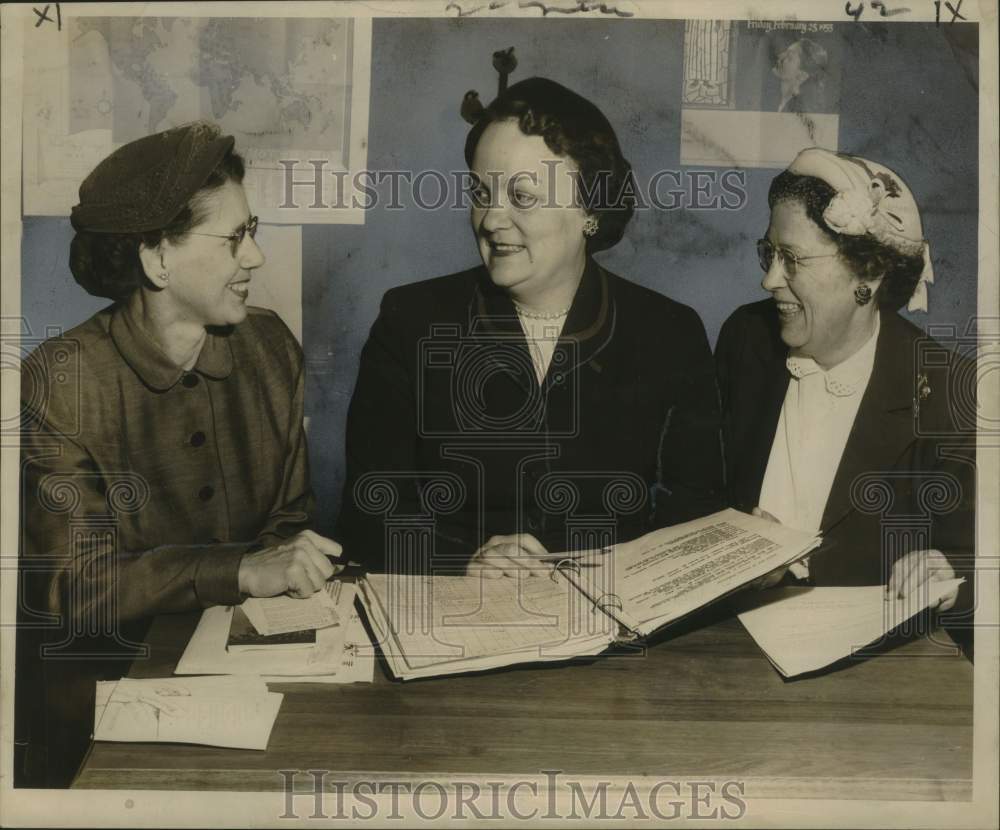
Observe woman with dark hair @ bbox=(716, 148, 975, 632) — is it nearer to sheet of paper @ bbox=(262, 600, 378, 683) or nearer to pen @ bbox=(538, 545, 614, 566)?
pen @ bbox=(538, 545, 614, 566)

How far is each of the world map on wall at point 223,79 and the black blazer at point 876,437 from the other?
87 cm

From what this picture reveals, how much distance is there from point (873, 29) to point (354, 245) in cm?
106

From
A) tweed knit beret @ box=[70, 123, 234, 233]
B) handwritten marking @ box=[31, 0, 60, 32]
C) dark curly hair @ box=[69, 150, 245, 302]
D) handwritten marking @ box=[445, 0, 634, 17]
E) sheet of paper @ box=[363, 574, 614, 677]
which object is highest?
handwritten marking @ box=[445, 0, 634, 17]

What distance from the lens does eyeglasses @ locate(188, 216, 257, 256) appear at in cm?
187

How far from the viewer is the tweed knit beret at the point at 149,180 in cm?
184

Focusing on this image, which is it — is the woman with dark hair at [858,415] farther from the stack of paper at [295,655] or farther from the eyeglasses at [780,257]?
the stack of paper at [295,655]

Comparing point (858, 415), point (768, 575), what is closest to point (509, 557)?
point (768, 575)

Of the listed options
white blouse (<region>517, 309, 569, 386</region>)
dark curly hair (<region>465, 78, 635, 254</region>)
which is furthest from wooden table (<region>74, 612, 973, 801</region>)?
dark curly hair (<region>465, 78, 635, 254</region>)

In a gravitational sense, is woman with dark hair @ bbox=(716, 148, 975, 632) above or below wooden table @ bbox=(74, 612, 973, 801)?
above

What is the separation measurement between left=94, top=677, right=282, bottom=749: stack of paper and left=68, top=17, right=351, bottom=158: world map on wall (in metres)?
0.97

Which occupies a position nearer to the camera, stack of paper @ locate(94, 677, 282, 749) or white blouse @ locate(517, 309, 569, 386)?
stack of paper @ locate(94, 677, 282, 749)

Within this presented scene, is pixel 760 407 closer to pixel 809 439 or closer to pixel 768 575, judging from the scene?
pixel 809 439

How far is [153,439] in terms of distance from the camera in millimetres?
1871

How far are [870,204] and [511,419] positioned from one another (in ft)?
2.54
